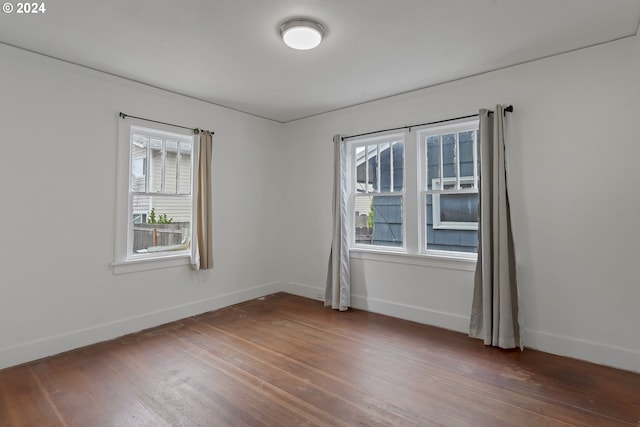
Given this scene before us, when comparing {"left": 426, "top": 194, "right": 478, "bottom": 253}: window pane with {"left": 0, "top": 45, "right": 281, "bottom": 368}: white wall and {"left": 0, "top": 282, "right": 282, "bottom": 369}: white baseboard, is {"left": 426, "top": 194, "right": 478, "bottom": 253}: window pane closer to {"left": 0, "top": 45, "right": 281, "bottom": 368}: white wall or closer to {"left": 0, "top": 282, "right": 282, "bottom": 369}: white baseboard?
{"left": 0, "top": 282, "right": 282, "bottom": 369}: white baseboard

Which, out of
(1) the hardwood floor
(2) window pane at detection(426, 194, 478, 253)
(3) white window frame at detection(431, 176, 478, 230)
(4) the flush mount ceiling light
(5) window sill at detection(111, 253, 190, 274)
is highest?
(4) the flush mount ceiling light

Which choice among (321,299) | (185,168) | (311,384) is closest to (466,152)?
(321,299)

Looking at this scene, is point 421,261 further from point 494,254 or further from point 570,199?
point 570,199

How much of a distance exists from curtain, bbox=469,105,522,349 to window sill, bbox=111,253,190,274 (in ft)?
11.1

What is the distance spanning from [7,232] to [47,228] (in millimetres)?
266

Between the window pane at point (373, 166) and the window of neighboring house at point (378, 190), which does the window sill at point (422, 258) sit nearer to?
the window of neighboring house at point (378, 190)

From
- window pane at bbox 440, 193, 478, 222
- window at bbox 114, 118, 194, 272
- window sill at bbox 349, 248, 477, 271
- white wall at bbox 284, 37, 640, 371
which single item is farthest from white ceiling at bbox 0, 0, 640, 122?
window sill at bbox 349, 248, 477, 271

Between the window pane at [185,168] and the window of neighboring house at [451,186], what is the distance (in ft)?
9.55

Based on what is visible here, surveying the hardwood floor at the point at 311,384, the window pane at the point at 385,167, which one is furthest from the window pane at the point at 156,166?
Result: the window pane at the point at 385,167

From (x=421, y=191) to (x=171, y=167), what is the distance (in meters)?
3.06

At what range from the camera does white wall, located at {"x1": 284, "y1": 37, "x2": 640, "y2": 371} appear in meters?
2.70

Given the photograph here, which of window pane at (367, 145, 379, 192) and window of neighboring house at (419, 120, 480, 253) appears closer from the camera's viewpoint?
window of neighboring house at (419, 120, 480, 253)

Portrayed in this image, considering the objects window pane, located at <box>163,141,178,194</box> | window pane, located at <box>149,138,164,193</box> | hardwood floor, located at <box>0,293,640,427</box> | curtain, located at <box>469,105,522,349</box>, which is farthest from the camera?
window pane, located at <box>163,141,178,194</box>

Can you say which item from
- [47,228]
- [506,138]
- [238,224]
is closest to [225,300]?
[238,224]
